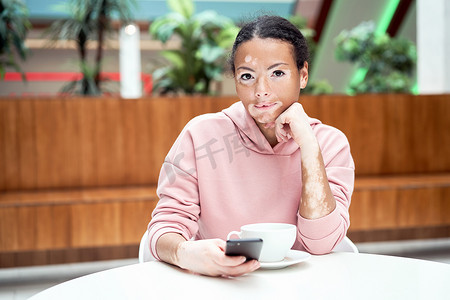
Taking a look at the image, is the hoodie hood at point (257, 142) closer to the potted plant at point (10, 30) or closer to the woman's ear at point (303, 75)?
the woman's ear at point (303, 75)

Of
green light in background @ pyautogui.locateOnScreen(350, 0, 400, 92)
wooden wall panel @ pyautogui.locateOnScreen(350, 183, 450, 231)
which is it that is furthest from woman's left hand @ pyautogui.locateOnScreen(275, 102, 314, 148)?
green light in background @ pyautogui.locateOnScreen(350, 0, 400, 92)

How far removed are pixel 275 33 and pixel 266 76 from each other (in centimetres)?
10

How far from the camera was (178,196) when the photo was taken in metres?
1.26

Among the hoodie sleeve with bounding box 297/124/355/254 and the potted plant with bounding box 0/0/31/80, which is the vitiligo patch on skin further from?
the potted plant with bounding box 0/0/31/80

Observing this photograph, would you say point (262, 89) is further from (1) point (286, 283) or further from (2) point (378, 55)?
(2) point (378, 55)

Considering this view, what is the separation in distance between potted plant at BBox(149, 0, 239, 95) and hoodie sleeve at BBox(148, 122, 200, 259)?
3.40m

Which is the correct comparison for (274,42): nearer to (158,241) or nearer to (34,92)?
(158,241)

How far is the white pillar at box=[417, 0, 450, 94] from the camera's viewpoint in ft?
15.9

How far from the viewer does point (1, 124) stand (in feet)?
11.7

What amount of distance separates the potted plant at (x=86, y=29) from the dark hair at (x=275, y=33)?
337 cm

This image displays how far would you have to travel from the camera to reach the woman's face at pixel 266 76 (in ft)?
3.95

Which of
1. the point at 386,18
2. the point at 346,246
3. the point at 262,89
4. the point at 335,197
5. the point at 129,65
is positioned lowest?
the point at 346,246

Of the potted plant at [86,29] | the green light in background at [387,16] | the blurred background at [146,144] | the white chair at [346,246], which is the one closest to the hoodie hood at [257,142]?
the white chair at [346,246]

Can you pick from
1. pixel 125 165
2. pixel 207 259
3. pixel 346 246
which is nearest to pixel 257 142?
pixel 346 246
